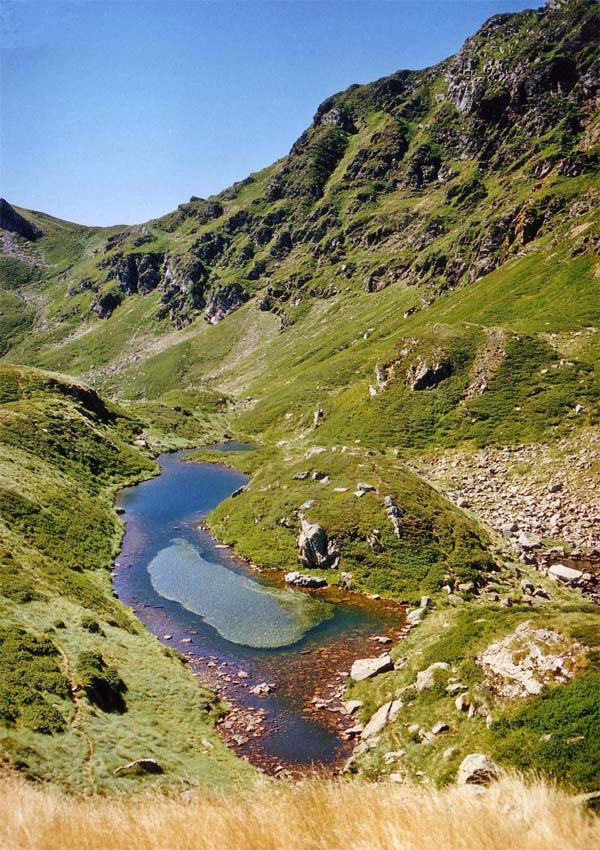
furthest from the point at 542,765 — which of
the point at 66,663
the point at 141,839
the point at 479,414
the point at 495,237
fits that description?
the point at 495,237

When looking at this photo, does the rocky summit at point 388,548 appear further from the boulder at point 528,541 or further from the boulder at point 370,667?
the boulder at point 528,541

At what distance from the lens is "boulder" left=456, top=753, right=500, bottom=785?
15453 mm

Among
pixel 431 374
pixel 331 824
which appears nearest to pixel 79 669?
pixel 331 824

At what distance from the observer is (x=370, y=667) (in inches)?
1121

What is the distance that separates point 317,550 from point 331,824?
35.2 metres

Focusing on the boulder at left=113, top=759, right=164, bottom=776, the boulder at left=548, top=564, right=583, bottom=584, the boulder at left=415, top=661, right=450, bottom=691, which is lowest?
the boulder at left=548, top=564, right=583, bottom=584

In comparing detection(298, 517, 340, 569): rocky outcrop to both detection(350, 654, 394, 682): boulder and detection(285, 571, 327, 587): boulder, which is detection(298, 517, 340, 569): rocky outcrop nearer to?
detection(285, 571, 327, 587): boulder

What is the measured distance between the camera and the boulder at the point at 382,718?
23125 mm

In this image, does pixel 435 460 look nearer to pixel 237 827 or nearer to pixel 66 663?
pixel 66 663

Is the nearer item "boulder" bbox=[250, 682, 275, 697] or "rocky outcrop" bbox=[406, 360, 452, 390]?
"boulder" bbox=[250, 682, 275, 697]

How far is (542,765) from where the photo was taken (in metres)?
16.1

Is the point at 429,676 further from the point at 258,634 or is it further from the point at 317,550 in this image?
the point at 317,550

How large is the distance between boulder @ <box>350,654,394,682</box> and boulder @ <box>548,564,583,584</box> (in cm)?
1677

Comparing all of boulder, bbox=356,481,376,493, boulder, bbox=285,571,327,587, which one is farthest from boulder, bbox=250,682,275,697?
boulder, bbox=356,481,376,493
